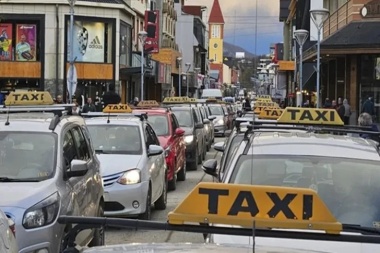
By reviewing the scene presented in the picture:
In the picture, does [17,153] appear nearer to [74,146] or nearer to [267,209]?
[74,146]

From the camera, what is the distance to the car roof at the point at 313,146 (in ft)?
20.6

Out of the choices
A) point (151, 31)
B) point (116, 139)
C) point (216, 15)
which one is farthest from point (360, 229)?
point (216, 15)

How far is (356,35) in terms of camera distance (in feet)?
91.9

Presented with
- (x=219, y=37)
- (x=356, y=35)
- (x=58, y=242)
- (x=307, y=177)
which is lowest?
(x=58, y=242)

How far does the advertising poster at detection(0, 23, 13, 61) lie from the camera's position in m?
44.2

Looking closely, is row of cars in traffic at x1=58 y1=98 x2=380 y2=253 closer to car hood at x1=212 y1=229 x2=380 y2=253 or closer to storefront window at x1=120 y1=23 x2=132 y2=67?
car hood at x1=212 y1=229 x2=380 y2=253

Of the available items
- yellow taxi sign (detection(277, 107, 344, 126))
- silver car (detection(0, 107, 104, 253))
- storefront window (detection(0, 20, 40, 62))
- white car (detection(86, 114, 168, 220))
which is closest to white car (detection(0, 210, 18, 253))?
silver car (detection(0, 107, 104, 253))

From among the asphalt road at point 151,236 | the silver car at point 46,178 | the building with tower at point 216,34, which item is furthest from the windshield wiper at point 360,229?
the building with tower at point 216,34

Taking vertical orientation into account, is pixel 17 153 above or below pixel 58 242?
above

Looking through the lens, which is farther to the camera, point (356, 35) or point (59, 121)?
point (356, 35)

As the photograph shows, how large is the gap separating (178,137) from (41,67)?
1143 inches

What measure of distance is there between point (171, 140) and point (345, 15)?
1837 centimetres

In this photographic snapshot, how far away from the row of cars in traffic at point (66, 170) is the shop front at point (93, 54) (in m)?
32.1

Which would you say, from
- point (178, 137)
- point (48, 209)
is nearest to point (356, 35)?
point (178, 137)
